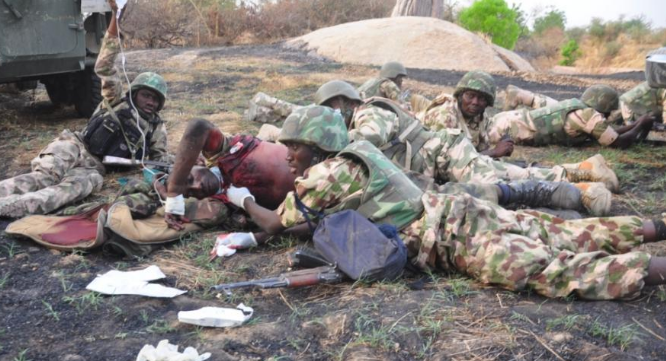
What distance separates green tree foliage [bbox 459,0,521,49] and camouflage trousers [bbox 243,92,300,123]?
16.1m

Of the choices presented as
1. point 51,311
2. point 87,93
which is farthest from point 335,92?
point 87,93

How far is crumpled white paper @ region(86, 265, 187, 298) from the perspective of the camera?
3.34 meters

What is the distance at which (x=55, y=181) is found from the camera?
4980 millimetres

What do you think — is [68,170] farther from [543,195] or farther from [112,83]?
[543,195]

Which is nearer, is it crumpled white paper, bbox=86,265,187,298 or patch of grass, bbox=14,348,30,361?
patch of grass, bbox=14,348,30,361

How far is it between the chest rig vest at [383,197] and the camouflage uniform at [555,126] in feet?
10.7

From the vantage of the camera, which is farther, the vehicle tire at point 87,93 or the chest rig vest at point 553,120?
the vehicle tire at point 87,93

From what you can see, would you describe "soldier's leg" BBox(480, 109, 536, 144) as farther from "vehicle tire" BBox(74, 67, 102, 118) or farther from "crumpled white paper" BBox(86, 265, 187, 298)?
"vehicle tire" BBox(74, 67, 102, 118)

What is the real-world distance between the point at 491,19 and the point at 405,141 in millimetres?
18639

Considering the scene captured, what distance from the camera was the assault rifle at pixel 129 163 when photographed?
5188 mm

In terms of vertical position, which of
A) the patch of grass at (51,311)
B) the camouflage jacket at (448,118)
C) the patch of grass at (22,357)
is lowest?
the patch of grass at (51,311)

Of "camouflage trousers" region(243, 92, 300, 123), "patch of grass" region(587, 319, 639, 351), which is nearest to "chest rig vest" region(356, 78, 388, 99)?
"camouflage trousers" region(243, 92, 300, 123)

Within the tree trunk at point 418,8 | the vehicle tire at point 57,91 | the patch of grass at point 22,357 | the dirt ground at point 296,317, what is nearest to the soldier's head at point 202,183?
the dirt ground at point 296,317

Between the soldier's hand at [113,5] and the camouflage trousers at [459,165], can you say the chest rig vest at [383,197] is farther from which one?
the soldier's hand at [113,5]
